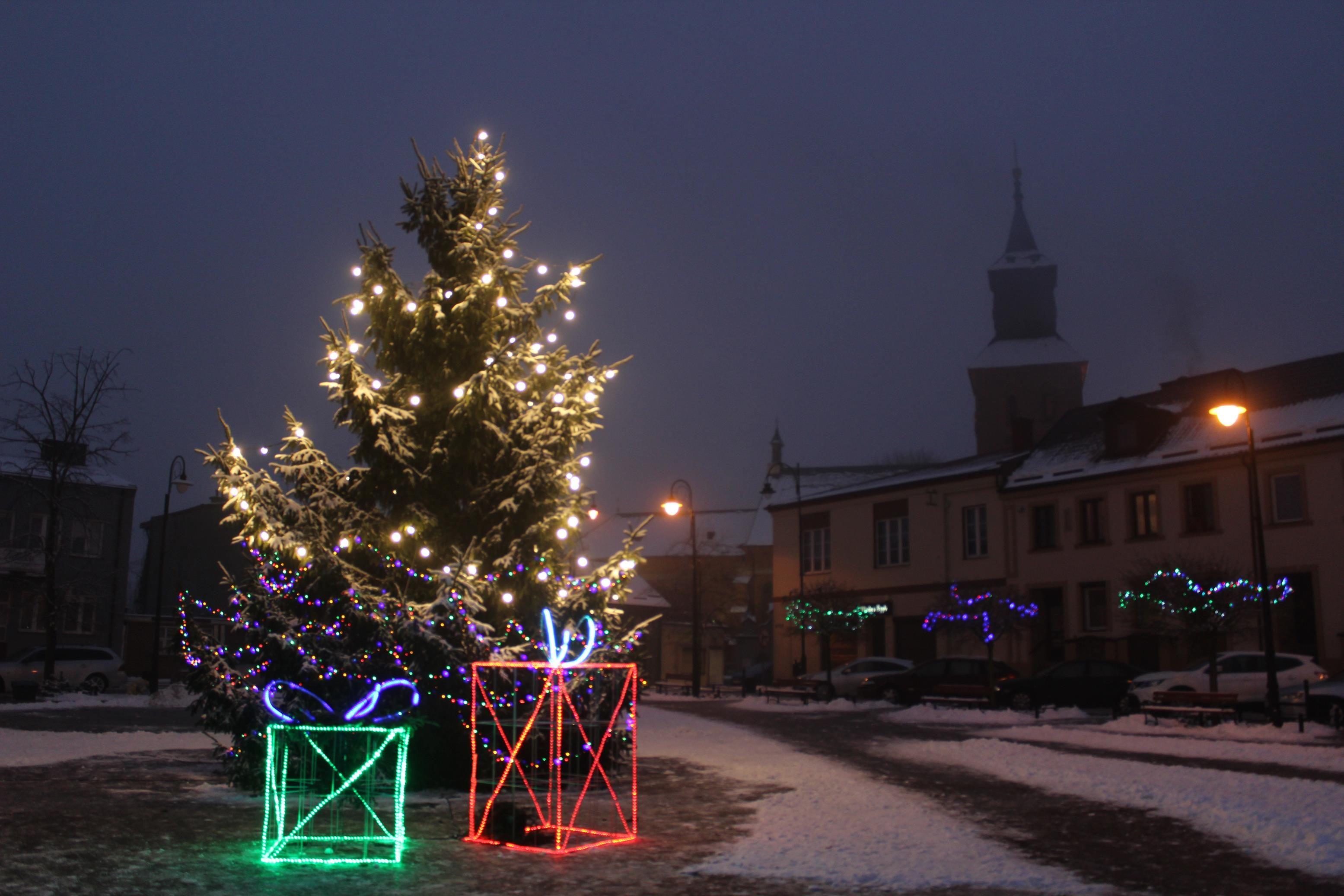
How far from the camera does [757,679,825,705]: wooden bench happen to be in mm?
36500

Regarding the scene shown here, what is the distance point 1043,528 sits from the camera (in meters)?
42.0

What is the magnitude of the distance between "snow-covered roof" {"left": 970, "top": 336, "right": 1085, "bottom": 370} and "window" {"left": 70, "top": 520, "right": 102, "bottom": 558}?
5718 cm

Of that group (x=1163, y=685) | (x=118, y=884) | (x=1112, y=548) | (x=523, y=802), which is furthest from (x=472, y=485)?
(x=1112, y=548)

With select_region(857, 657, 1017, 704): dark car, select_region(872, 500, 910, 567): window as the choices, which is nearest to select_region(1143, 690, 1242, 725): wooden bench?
select_region(857, 657, 1017, 704): dark car

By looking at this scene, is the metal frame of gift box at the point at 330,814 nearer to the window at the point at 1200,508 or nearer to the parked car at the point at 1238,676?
the parked car at the point at 1238,676

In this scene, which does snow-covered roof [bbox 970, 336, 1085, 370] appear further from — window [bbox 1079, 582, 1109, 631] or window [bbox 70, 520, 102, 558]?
window [bbox 70, 520, 102, 558]

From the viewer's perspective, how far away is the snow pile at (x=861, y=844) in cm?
843

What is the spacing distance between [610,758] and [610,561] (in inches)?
101

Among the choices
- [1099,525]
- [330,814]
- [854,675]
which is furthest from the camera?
[1099,525]

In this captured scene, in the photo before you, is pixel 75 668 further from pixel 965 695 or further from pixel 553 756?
pixel 553 756

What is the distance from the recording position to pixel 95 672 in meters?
39.7

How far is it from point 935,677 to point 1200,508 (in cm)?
1054

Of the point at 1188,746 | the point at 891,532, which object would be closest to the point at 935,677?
the point at 891,532

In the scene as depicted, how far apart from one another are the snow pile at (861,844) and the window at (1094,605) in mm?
26456
